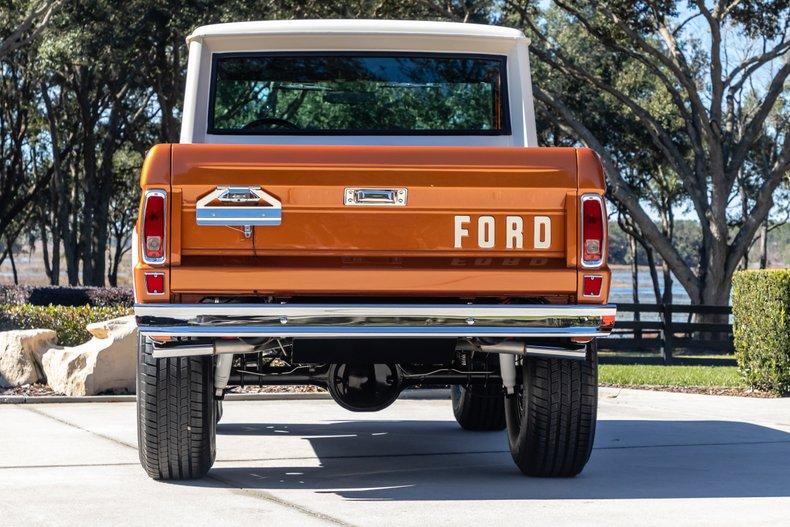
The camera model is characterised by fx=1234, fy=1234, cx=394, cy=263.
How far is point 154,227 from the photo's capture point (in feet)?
20.0

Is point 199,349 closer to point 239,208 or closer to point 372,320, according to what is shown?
point 239,208

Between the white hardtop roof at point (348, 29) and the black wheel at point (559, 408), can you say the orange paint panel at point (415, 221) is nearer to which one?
the black wheel at point (559, 408)

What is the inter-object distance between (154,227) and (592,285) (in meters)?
2.22

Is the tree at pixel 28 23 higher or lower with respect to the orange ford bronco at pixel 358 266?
higher

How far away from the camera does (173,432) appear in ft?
21.8

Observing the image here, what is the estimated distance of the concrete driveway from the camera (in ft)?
19.8

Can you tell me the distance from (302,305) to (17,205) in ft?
121

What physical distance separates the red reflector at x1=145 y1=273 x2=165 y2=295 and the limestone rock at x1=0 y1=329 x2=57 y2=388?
24.0 feet

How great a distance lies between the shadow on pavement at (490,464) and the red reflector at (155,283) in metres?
1.48

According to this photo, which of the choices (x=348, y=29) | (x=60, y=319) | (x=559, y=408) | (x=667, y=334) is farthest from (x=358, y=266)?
(x=667, y=334)

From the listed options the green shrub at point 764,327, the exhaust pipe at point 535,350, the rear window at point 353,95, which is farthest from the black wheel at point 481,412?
the green shrub at point 764,327

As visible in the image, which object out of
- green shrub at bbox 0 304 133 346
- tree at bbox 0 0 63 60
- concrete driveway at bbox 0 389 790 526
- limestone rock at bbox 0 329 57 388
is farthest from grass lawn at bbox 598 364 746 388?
tree at bbox 0 0 63 60

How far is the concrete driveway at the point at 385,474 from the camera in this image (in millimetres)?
6039

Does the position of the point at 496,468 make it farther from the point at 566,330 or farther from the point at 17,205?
the point at 17,205
